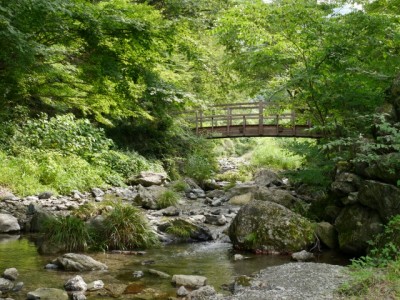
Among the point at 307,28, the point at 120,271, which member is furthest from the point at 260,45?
the point at 120,271

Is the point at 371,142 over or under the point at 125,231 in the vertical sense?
over

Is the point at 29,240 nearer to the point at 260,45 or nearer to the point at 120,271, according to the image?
the point at 120,271

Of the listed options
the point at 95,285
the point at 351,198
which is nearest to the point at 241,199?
the point at 351,198

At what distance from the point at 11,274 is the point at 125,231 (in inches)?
98.9

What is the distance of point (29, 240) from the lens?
8.27m

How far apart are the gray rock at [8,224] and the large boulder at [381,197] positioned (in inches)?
262

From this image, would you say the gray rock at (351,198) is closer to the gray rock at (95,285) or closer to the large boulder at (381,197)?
the large boulder at (381,197)

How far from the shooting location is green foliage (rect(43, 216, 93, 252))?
7.64 metres

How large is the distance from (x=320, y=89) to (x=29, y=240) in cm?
685

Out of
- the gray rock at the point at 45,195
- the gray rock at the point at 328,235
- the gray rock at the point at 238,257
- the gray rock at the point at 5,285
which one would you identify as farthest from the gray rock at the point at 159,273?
the gray rock at the point at 45,195

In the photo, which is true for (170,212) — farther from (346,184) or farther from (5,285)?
(5,285)

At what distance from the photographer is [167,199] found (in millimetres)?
11945

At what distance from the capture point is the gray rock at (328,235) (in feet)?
26.8

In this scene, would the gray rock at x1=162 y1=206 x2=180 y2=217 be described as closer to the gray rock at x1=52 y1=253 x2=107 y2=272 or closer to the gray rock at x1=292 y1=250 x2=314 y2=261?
the gray rock at x1=292 y1=250 x2=314 y2=261
